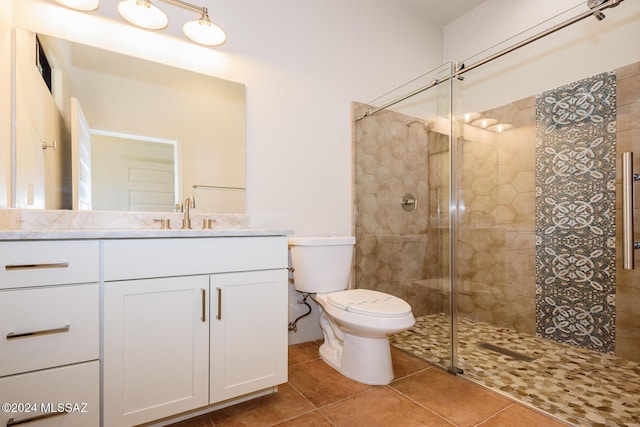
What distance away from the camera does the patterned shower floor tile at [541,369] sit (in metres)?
1.40

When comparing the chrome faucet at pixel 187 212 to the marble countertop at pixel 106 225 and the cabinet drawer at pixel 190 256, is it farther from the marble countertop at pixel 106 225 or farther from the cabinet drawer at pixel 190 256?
the cabinet drawer at pixel 190 256

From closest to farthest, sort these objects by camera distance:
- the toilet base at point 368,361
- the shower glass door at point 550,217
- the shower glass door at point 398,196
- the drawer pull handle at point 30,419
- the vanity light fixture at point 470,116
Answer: the drawer pull handle at point 30,419 → the toilet base at point 368,361 → the shower glass door at point 550,217 → the vanity light fixture at point 470,116 → the shower glass door at point 398,196

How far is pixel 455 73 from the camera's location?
6.22 feet

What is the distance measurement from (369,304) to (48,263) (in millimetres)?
1333

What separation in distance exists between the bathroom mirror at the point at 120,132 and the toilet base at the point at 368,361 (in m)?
1.06

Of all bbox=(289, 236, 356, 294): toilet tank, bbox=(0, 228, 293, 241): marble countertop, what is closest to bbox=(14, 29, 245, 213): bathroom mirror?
bbox=(289, 236, 356, 294): toilet tank

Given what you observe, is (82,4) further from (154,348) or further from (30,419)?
(30,419)

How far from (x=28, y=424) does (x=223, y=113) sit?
163cm

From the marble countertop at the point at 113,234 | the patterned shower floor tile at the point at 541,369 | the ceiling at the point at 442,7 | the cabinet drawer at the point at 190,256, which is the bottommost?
the patterned shower floor tile at the point at 541,369

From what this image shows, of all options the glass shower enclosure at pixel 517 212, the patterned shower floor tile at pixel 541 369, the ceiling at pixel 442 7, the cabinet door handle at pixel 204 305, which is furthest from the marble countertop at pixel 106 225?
the ceiling at pixel 442 7

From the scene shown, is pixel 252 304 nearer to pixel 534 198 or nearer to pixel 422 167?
pixel 422 167

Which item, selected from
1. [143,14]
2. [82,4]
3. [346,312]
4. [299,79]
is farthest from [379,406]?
[82,4]

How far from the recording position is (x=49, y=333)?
3.30 feet

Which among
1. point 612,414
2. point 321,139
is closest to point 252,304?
point 321,139
